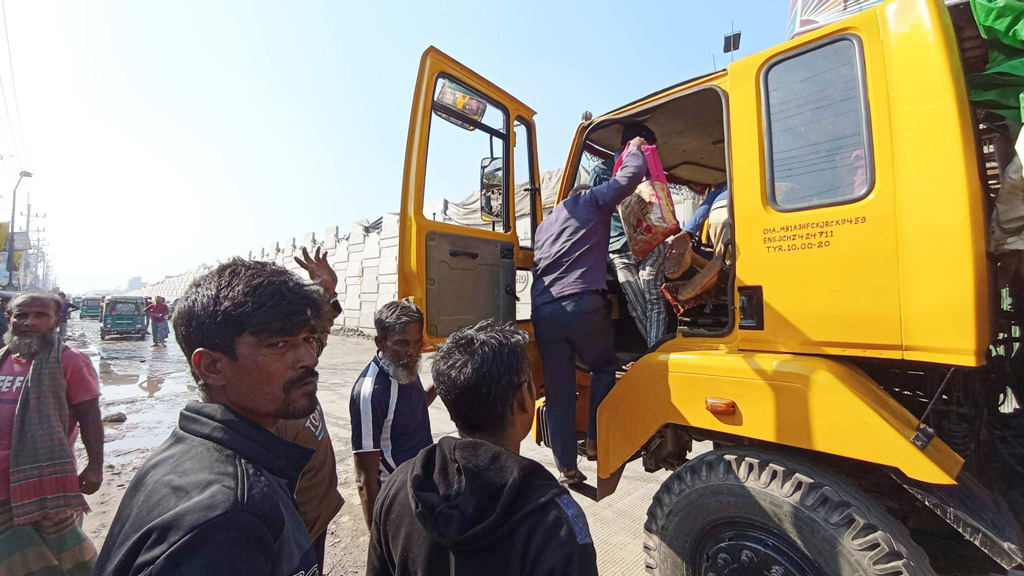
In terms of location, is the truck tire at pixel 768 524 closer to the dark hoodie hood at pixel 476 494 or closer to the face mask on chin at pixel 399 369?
the dark hoodie hood at pixel 476 494

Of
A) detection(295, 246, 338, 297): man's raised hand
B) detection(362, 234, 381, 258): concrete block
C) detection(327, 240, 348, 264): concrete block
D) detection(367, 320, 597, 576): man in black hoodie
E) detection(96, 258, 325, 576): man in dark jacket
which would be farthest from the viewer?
detection(327, 240, 348, 264): concrete block

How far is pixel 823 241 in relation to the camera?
186 centimetres

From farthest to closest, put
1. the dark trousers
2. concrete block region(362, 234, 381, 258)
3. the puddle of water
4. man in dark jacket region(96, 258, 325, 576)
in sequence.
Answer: concrete block region(362, 234, 381, 258)
the puddle of water
the dark trousers
man in dark jacket region(96, 258, 325, 576)

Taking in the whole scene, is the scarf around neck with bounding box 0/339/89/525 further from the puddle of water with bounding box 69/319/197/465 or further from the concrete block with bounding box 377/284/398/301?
the concrete block with bounding box 377/284/398/301

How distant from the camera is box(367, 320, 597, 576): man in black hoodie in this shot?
104cm

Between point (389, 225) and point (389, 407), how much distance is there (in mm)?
14269

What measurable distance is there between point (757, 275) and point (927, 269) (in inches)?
21.7

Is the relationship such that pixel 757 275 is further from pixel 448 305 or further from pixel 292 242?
pixel 292 242

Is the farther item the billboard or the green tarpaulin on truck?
the billboard

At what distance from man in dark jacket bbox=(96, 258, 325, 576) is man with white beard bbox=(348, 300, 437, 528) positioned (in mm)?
1158

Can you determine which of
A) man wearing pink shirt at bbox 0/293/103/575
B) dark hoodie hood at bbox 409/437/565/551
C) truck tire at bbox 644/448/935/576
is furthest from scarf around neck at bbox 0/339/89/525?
truck tire at bbox 644/448/935/576

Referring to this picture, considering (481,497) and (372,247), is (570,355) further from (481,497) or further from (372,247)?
(372,247)

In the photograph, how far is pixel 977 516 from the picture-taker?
5.22 ft

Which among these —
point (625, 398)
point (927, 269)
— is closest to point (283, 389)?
point (625, 398)
